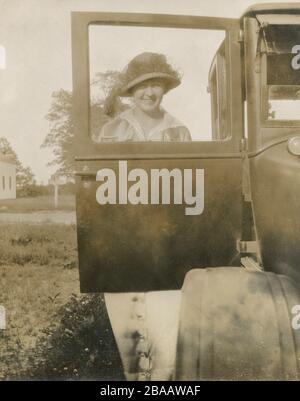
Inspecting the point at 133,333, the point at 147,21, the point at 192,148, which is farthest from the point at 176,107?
the point at 133,333

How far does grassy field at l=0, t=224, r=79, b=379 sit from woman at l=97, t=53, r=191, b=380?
0.24 m

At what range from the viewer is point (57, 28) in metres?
1.67

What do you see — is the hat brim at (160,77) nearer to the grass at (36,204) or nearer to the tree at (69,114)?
the tree at (69,114)

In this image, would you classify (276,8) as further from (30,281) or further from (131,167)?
(30,281)

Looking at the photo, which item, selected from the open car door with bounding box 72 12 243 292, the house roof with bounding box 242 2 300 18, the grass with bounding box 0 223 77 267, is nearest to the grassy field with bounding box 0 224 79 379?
the grass with bounding box 0 223 77 267

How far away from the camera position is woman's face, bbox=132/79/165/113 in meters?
1.64

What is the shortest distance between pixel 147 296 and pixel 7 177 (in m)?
0.73

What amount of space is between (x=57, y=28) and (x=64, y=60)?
5.3 inches

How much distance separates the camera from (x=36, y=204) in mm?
1774

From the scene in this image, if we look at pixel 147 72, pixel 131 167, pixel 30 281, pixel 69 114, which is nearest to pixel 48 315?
pixel 30 281

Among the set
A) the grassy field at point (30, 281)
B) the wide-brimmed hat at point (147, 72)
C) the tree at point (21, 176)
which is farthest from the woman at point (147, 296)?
the tree at point (21, 176)

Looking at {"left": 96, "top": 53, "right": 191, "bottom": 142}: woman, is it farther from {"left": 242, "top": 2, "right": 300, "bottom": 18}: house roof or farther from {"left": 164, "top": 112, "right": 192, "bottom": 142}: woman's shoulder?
{"left": 242, "top": 2, "right": 300, "bottom": 18}: house roof

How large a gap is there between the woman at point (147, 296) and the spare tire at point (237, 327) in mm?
243

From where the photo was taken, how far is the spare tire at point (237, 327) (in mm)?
1381
